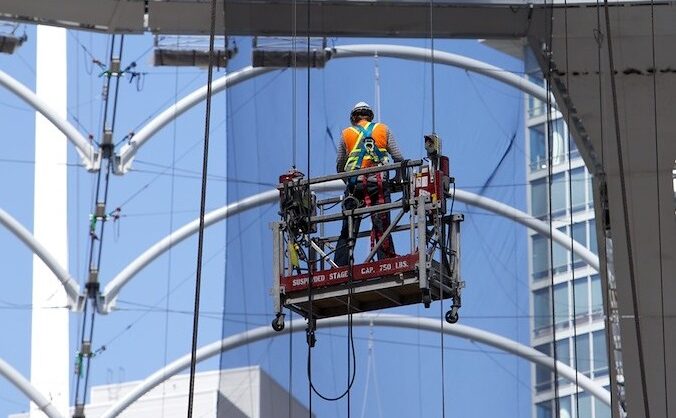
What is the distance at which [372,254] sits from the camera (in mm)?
19141

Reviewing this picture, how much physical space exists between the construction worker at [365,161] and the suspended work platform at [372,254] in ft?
0.13

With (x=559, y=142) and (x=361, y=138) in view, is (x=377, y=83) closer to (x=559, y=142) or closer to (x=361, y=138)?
(x=559, y=142)

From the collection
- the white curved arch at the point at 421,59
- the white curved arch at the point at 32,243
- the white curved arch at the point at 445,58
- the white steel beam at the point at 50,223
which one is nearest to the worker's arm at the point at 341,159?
the white curved arch at the point at 421,59

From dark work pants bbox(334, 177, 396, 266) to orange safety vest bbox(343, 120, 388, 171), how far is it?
187 mm

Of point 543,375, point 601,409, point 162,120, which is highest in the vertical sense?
point 162,120

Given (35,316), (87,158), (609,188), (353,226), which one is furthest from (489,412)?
(35,316)

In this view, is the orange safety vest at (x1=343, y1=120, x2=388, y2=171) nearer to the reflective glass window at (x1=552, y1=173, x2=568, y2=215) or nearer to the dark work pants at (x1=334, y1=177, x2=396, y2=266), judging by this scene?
the dark work pants at (x1=334, y1=177, x2=396, y2=266)

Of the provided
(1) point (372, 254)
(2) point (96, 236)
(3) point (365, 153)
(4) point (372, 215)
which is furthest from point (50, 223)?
(1) point (372, 254)

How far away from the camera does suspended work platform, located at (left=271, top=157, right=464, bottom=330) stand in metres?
18.8

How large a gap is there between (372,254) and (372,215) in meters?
0.43

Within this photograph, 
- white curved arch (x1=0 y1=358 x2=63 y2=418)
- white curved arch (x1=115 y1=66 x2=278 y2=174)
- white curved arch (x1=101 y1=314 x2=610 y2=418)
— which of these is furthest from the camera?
white curved arch (x1=0 y1=358 x2=63 y2=418)

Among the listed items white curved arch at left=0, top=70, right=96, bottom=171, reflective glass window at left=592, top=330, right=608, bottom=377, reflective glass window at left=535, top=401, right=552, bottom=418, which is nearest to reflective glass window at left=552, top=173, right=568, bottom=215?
white curved arch at left=0, top=70, right=96, bottom=171

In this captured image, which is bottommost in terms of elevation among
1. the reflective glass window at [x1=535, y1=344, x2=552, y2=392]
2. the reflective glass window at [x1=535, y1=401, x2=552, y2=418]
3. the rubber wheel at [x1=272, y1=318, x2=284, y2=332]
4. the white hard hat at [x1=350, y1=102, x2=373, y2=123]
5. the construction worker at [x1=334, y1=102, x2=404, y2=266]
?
the rubber wheel at [x1=272, y1=318, x2=284, y2=332]

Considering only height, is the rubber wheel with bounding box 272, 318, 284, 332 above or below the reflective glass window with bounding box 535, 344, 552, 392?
below
